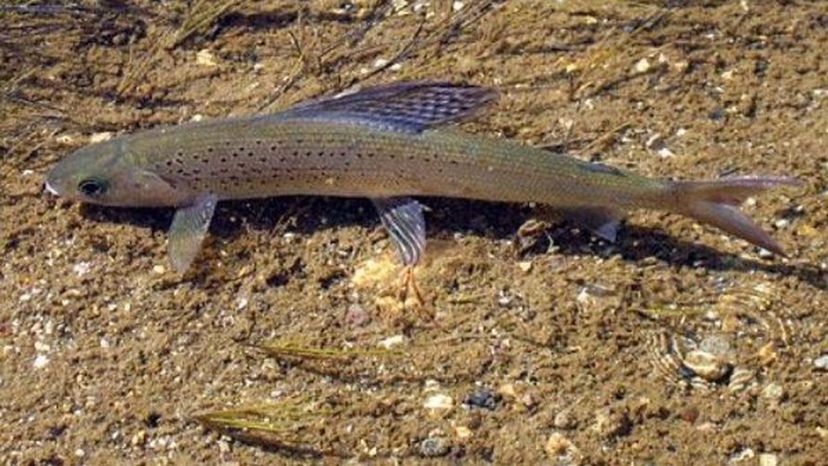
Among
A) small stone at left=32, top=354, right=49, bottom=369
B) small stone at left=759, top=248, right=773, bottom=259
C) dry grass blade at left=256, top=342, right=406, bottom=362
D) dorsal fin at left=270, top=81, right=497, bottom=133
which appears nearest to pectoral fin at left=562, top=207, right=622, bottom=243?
small stone at left=759, top=248, right=773, bottom=259

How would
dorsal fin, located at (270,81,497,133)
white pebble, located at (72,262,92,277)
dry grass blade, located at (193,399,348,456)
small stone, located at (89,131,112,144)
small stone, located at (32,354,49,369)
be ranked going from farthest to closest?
small stone, located at (89,131,112,144) → white pebble, located at (72,262,92,277) → dorsal fin, located at (270,81,497,133) → small stone, located at (32,354,49,369) → dry grass blade, located at (193,399,348,456)

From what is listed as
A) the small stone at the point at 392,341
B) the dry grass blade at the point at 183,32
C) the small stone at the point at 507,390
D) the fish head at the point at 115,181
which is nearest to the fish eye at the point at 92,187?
the fish head at the point at 115,181

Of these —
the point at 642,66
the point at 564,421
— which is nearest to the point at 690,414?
the point at 564,421

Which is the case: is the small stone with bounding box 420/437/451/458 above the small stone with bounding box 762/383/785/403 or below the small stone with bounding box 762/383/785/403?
above

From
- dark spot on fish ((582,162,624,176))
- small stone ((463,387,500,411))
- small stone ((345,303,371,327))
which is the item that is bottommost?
small stone ((463,387,500,411))

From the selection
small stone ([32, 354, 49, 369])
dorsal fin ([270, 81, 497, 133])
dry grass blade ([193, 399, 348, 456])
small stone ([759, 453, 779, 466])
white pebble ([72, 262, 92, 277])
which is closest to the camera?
small stone ([759, 453, 779, 466])

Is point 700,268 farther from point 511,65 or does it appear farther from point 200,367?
point 200,367

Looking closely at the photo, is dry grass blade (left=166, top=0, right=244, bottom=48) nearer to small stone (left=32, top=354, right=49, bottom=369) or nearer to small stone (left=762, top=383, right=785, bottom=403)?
small stone (left=32, top=354, right=49, bottom=369)
